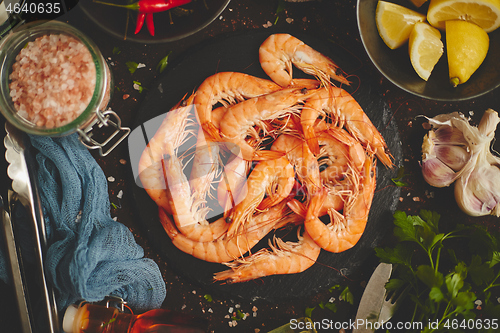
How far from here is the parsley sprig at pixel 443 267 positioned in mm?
995

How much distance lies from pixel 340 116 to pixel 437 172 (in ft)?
1.30

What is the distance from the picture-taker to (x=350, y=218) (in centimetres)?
112

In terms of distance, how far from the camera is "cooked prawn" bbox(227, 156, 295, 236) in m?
1.09

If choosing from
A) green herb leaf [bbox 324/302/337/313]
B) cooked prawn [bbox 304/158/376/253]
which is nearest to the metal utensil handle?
cooked prawn [bbox 304/158/376/253]

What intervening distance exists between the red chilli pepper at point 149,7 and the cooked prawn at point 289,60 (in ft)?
1.02

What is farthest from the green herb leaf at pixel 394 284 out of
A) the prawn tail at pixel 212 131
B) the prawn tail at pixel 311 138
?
the prawn tail at pixel 212 131

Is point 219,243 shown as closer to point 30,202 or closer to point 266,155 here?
point 266,155

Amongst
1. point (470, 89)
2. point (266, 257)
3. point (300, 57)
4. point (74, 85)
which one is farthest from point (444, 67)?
point (74, 85)

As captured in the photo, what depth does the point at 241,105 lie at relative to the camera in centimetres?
110

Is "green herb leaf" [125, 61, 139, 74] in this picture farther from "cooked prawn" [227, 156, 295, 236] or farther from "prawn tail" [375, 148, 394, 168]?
"prawn tail" [375, 148, 394, 168]

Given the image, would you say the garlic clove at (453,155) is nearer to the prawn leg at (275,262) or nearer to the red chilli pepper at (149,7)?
the prawn leg at (275,262)

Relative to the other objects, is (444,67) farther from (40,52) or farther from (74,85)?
(40,52)

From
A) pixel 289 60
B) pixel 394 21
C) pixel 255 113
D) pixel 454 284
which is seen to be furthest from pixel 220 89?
pixel 454 284

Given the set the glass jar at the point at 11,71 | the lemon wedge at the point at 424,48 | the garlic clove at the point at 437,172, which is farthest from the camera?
the garlic clove at the point at 437,172
